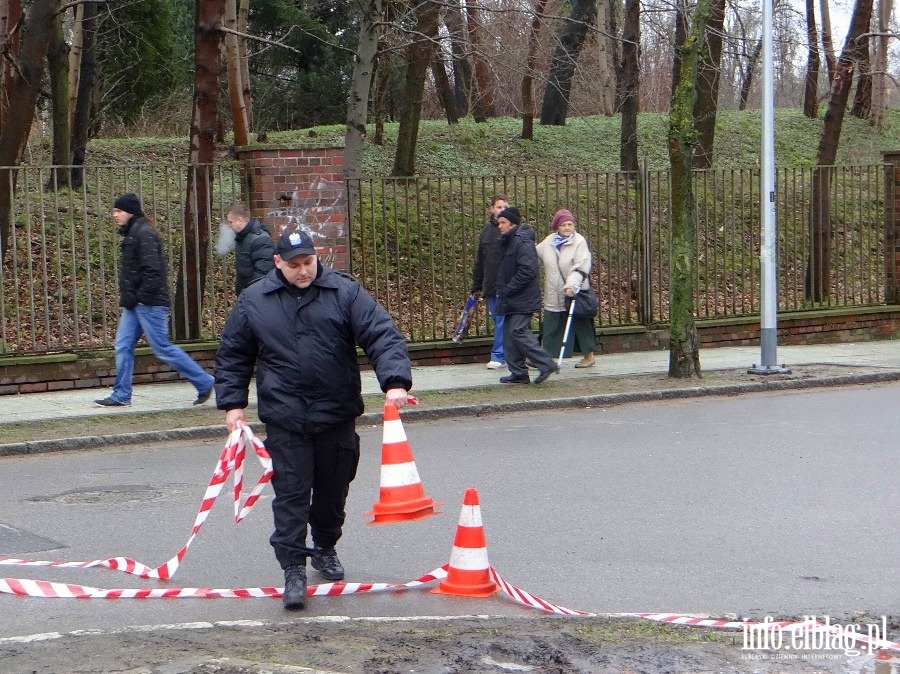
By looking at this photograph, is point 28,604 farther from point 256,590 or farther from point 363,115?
point 363,115

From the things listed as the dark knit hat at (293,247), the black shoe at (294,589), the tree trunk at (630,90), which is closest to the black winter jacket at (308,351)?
the dark knit hat at (293,247)

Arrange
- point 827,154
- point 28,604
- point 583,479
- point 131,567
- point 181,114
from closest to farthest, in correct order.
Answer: point 28,604 < point 131,567 < point 583,479 < point 827,154 < point 181,114

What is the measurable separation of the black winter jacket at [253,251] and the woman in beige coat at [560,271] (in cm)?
364

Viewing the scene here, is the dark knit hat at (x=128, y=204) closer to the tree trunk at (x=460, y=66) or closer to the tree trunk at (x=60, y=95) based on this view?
the tree trunk at (x=460, y=66)

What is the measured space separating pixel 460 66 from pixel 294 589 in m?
30.4

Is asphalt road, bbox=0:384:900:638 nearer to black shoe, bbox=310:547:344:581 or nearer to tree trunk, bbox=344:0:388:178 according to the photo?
black shoe, bbox=310:547:344:581

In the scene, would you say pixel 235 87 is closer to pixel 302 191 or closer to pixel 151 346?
pixel 302 191

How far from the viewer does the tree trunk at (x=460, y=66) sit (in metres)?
22.9

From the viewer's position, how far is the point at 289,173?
14273 millimetres

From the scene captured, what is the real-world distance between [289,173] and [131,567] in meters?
8.42

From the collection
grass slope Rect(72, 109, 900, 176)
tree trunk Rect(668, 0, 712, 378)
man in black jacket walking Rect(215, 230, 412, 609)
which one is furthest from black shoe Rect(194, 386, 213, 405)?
grass slope Rect(72, 109, 900, 176)

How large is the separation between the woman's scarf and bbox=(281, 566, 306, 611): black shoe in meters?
8.90

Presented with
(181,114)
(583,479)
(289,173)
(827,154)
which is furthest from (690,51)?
(181,114)

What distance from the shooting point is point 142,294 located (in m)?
11.7
